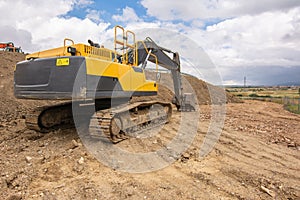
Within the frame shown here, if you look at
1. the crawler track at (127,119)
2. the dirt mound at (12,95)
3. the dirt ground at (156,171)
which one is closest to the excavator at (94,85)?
the crawler track at (127,119)

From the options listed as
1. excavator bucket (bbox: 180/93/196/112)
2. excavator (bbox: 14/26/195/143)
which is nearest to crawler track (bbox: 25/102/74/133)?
excavator (bbox: 14/26/195/143)

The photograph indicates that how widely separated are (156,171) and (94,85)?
2.13 m

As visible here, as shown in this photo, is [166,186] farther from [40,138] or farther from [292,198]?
[40,138]

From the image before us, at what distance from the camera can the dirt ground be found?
10.8 feet

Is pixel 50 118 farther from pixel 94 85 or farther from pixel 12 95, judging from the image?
pixel 12 95

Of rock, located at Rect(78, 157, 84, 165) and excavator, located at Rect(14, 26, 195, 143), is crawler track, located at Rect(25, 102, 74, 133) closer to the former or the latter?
excavator, located at Rect(14, 26, 195, 143)

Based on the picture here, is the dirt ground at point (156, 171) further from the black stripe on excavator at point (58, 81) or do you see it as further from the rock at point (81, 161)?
the black stripe on excavator at point (58, 81)

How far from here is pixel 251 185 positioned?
3514 millimetres

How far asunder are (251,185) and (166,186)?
4.28 feet

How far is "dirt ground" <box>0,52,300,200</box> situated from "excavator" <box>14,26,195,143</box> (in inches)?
20.6

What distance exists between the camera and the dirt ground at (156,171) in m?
3.28

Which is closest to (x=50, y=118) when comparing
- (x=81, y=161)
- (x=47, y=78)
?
(x=47, y=78)

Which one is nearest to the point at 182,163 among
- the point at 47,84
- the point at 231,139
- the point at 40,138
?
the point at 231,139

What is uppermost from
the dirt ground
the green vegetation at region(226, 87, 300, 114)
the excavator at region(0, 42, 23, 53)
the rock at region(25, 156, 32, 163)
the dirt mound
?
the excavator at region(0, 42, 23, 53)
